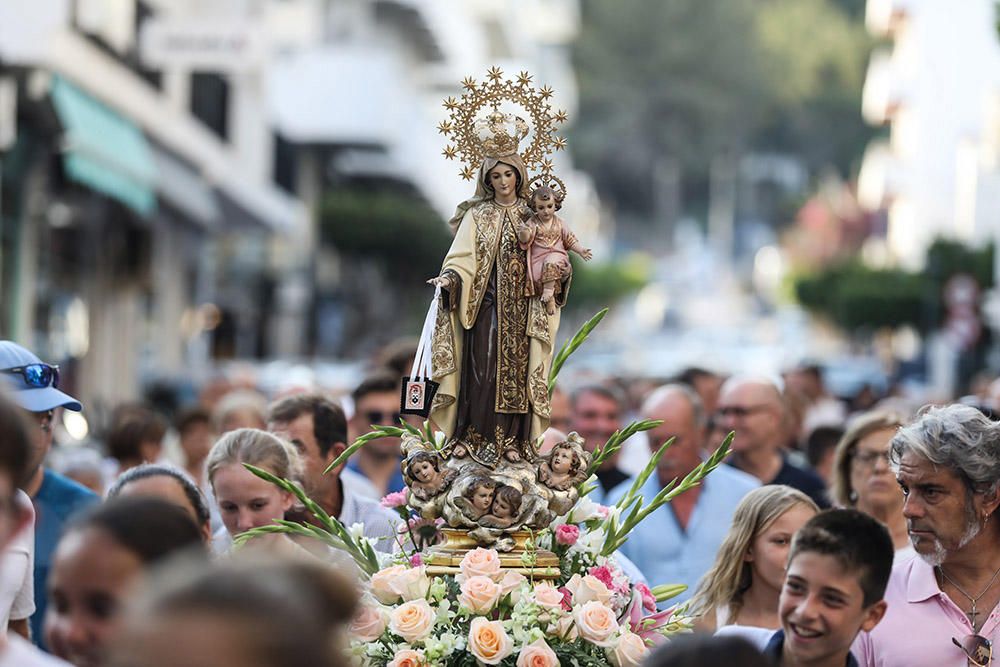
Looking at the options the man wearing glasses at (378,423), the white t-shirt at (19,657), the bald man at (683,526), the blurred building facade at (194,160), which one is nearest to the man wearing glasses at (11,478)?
the white t-shirt at (19,657)

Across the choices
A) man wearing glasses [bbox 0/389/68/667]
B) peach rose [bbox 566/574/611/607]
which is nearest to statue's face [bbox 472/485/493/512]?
peach rose [bbox 566/574/611/607]

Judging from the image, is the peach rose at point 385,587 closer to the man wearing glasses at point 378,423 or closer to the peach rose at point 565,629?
the peach rose at point 565,629

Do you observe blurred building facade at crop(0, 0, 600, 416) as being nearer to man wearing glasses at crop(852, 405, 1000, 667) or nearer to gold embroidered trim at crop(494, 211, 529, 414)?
gold embroidered trim at crop(494, 211, 529, 414)

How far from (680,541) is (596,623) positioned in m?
3.31

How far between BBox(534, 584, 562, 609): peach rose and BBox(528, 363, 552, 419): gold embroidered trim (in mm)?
626

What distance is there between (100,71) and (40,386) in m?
16.0

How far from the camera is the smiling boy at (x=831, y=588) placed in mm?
5207

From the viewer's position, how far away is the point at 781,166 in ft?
413

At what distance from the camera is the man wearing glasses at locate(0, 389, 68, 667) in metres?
3.88

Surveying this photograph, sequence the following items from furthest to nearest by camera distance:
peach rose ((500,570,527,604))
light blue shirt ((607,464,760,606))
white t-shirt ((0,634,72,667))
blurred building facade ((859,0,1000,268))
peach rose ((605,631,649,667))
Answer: blurred building facade ((859,0,1000,268)) → light blue shirt ((607,464,760,606)) → peach rose ((500,570,527,604)) → peach rose ((605,631,649,667)) → white t-shirt ((0,634,72,667))

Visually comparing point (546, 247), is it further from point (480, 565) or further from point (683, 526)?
point (683, 526)

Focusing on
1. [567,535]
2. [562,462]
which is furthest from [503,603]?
[562,462]

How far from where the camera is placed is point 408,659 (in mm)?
5676

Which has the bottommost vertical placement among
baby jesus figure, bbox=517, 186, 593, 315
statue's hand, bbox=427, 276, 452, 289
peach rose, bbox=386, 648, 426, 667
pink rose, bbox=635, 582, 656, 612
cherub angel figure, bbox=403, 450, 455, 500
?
peach rose, bbox=386, 648, 426, 667
